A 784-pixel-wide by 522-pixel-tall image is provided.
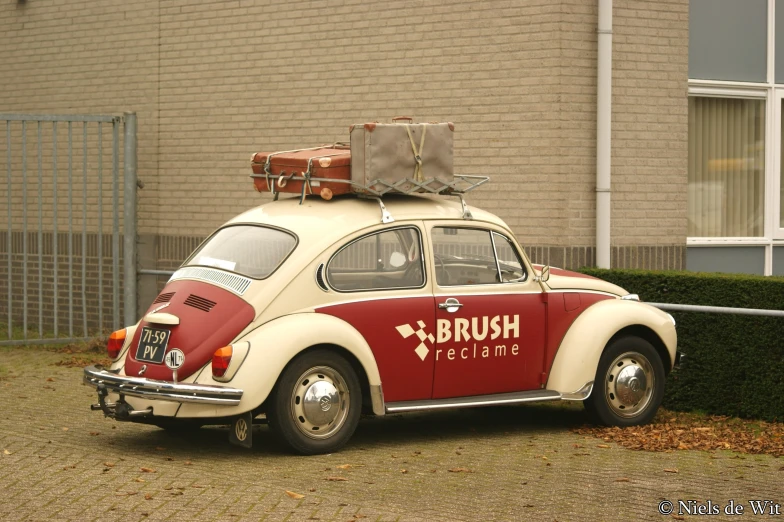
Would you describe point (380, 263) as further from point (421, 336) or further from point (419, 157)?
point (419, 157)

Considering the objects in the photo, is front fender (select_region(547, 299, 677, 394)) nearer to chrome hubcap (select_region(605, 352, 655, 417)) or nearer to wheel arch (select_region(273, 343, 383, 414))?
chrome hubcap (select_region(605, 352, 655, 417))

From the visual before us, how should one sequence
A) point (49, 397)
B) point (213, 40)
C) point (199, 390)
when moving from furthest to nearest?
point (213, 40) → point (49, 397) → point (199, 390)

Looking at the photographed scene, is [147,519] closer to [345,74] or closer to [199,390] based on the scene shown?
[199,390]

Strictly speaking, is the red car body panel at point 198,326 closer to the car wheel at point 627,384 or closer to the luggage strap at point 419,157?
the luggage strap at point 419,157

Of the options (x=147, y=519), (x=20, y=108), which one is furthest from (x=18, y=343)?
(x=147, y=519)

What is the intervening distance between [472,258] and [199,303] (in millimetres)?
2048

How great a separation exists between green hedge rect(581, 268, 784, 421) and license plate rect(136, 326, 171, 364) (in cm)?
447

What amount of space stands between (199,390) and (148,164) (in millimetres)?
7769

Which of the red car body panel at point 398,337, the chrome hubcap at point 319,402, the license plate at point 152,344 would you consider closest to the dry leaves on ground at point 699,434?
the red car body panel at point 398,337

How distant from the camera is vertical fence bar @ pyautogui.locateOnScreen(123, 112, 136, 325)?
13.8 m

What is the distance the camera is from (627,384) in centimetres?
928

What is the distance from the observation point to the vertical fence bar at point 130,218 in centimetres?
1381

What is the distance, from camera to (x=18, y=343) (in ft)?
45.1

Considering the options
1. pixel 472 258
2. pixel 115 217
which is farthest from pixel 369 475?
pixel 115 217
